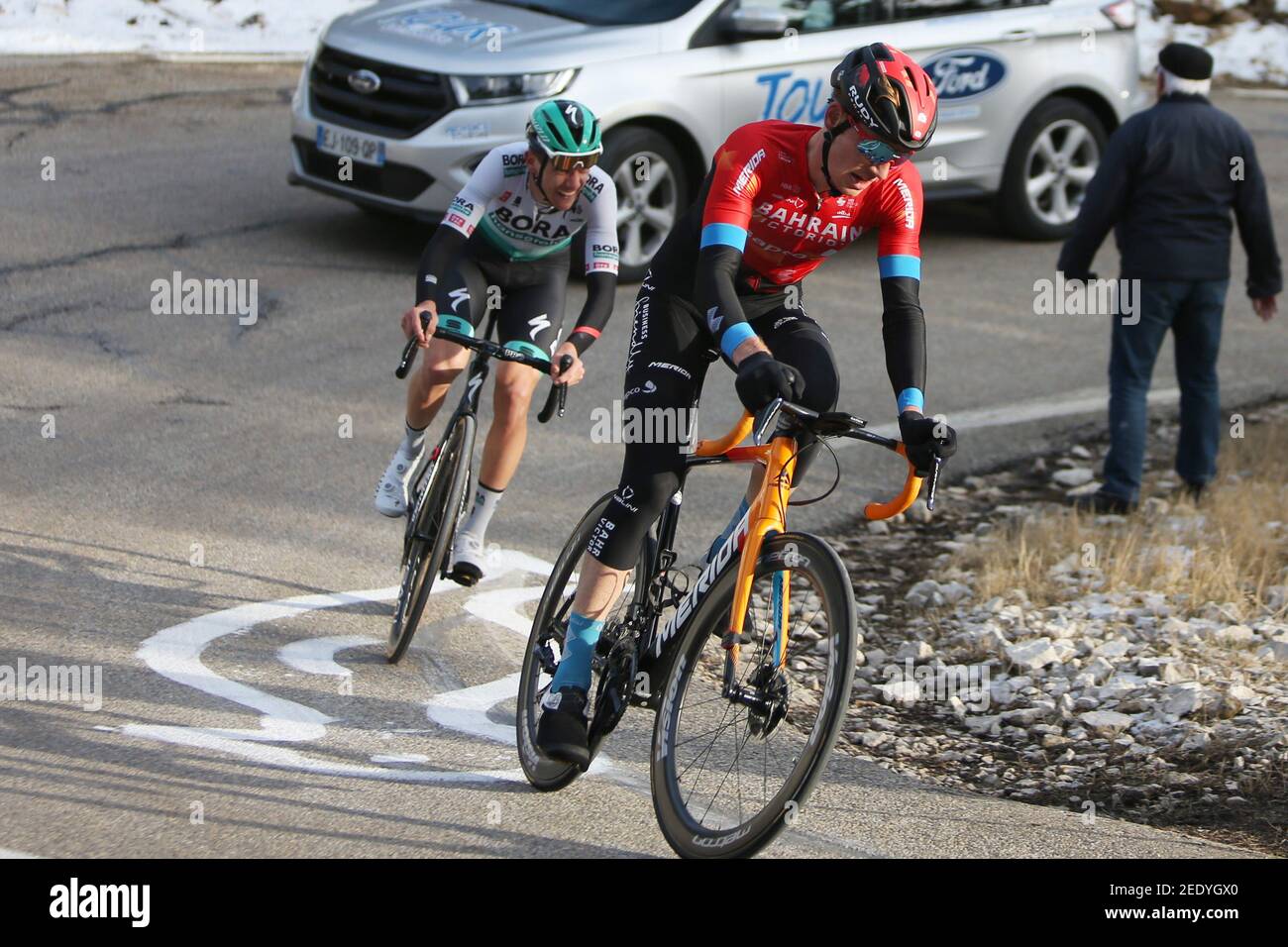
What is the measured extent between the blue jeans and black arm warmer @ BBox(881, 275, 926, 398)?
358 centimetres

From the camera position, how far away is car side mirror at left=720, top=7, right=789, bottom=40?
10.7 metres

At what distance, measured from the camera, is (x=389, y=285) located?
10.3 meters

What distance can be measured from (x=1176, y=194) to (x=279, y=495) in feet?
14.1

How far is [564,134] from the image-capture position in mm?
5723

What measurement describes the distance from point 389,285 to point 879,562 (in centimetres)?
416

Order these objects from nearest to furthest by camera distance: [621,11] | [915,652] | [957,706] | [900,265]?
[900,265]
[957,706]
[915,652]
[621,11]

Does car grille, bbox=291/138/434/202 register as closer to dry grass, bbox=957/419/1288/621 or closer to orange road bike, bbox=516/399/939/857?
dry grass, bbox=957/419/1288/621

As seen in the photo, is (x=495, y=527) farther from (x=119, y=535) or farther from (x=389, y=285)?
(x=389, y=285)

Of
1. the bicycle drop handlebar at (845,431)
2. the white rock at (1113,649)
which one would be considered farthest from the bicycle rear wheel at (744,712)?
the white rock at (1113,649)
